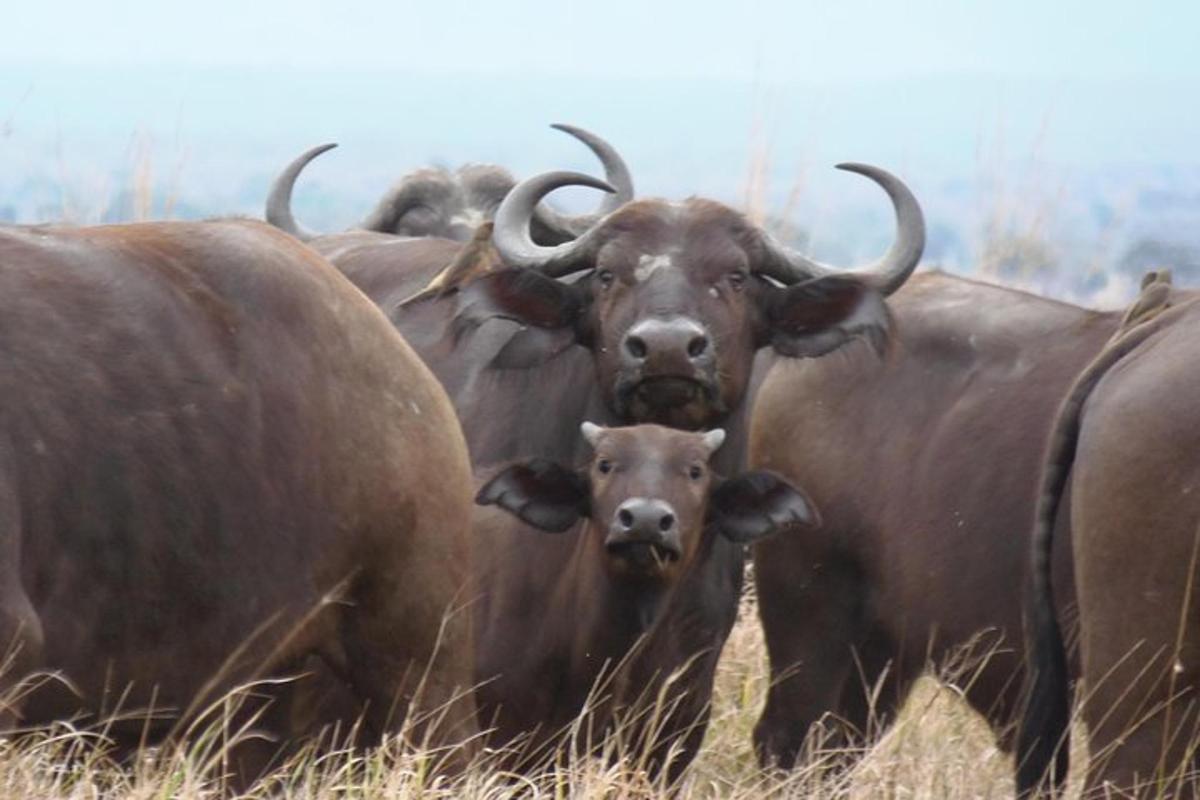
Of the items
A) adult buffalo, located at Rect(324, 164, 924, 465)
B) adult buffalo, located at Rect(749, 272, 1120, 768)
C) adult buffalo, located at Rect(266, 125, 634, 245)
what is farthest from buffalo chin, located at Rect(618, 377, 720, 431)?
adult buffalo, located at Rect(266, 125, 634, 245)

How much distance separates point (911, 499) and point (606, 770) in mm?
1775

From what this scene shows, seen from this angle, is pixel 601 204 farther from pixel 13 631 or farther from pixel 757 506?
pixel 13 631

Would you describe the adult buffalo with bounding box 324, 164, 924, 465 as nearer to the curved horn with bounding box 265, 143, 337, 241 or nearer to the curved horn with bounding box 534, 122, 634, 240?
the curved horn with bounding box 534, 122, 634, 240

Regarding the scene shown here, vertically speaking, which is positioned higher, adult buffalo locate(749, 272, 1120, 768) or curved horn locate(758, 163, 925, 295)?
curved horn locate(758, 163, 925, 295)

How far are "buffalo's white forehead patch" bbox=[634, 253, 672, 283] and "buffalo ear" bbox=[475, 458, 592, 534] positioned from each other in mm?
722

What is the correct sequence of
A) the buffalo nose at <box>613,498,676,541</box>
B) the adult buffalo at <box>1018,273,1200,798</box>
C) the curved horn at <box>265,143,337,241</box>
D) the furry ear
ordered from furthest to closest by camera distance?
1. the curved horn at <box>265,143,337,241</box>
2. the furry ear
3. the buffalo nose at <box>613,498,676,541</box>
4. the adult buffalo at <box>1018,273,1200,798</box>

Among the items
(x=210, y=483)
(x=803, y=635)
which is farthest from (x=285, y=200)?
(x=210, y=483)

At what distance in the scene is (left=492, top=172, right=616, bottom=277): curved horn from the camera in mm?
8031

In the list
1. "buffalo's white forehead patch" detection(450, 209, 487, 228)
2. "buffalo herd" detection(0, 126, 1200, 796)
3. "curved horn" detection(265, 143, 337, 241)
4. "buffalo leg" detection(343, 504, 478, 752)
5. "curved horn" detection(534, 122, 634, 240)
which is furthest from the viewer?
"curved horn" detection(265, 143, 337, 241)

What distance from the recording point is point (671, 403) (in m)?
7.55

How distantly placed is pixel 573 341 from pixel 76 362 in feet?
8.08

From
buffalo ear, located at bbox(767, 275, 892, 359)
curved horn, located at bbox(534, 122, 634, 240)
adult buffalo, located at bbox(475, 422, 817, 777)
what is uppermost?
buffalo ear, located at bbox(767, 275, 892, 359)

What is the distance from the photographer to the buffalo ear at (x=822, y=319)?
796 centimetres

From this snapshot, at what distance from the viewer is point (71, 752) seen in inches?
219
